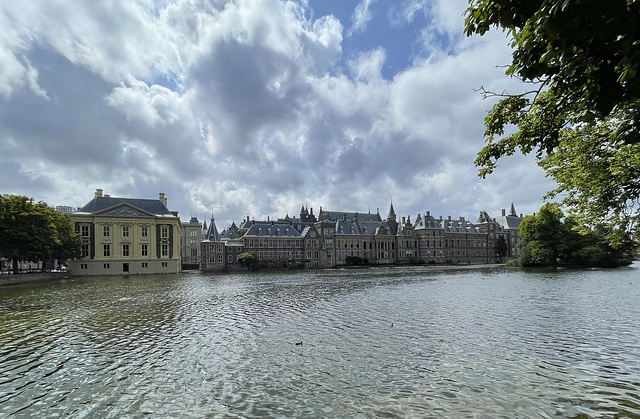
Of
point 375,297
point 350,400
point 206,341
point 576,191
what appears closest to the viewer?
point 350,400

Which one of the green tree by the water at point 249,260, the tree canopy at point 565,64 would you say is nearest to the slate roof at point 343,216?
the green tree by the water at point 249,260

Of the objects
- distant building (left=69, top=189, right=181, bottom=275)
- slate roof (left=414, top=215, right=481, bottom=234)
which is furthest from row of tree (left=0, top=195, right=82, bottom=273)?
slate roof (left=414, top=215, right=481, bottom=234)

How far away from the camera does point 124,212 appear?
70.4 metres

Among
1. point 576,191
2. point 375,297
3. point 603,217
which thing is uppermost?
point 576,191

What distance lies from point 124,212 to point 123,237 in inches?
189

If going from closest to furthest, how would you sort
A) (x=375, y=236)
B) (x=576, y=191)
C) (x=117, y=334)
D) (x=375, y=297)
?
1. (x=117, y=334)
2. (x=576, y=191)
3. (x=375, y=297)
4. (x=375, y=236)

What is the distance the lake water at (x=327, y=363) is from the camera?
833 cm

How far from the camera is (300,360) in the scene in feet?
38.3

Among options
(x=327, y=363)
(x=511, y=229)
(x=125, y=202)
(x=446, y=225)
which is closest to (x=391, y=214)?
(x=446, y=225)

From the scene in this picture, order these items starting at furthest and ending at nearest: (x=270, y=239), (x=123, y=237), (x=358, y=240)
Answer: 1. (x=358, y=240)
2. (x=270, y=239)
3. (x=123, y=237)

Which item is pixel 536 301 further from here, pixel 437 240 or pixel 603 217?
pixel 437 240

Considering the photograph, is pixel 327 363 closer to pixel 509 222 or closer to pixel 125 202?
pixel 125 202

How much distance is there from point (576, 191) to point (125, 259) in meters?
72.0

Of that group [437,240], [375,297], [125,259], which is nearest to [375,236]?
[437,240]
